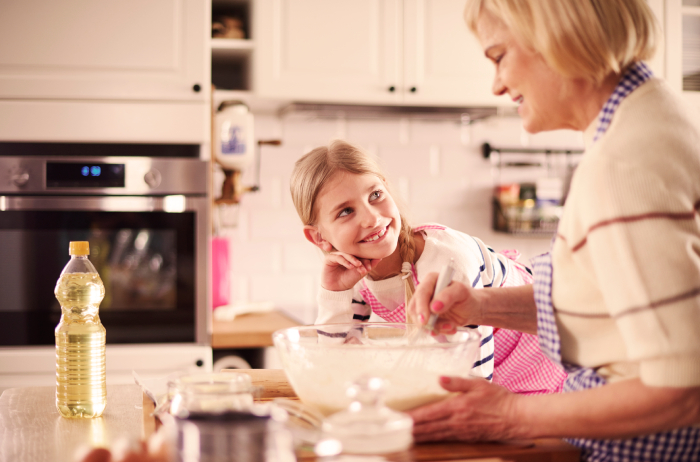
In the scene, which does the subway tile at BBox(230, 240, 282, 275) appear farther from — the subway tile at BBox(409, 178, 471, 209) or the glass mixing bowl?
the glass mixing bowl

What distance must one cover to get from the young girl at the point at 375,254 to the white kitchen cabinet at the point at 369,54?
2.71ft

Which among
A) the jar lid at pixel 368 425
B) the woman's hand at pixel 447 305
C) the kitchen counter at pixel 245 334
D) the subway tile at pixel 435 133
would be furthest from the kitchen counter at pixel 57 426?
the subway tile at pixel 435 133

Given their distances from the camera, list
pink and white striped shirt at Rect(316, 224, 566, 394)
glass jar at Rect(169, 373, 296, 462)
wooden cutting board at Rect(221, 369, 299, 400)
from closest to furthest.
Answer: glass jar at Rect(169, 373, 296, 462)
wooden cutting board at Rect(221, 369, 299, 400)
pink and white striped shirt at Rect(316, 224, 566, 394)

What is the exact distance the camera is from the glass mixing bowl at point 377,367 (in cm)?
79

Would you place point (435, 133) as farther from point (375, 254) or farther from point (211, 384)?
point (211, 384)

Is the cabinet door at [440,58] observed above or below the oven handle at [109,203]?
above

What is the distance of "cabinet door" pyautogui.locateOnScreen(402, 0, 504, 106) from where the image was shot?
7.98 ft

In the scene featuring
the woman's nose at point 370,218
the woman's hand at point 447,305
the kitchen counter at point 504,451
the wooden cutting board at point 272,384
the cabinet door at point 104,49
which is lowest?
the wooden cutting board at point 272,384

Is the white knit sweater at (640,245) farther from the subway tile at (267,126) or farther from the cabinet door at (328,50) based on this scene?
the subway tile at (267,126)

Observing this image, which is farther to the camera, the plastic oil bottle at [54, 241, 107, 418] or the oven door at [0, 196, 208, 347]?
the oven door at [0, 196, 208, 347]

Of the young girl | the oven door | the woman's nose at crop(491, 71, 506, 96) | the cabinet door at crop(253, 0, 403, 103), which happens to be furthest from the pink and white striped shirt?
the cabinet door at crop(253, 0, 403, 103)

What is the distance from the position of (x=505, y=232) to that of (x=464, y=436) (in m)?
2.10

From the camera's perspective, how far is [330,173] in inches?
60.6

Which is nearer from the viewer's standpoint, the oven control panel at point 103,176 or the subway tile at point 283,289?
the oven control panel at point 103,176
